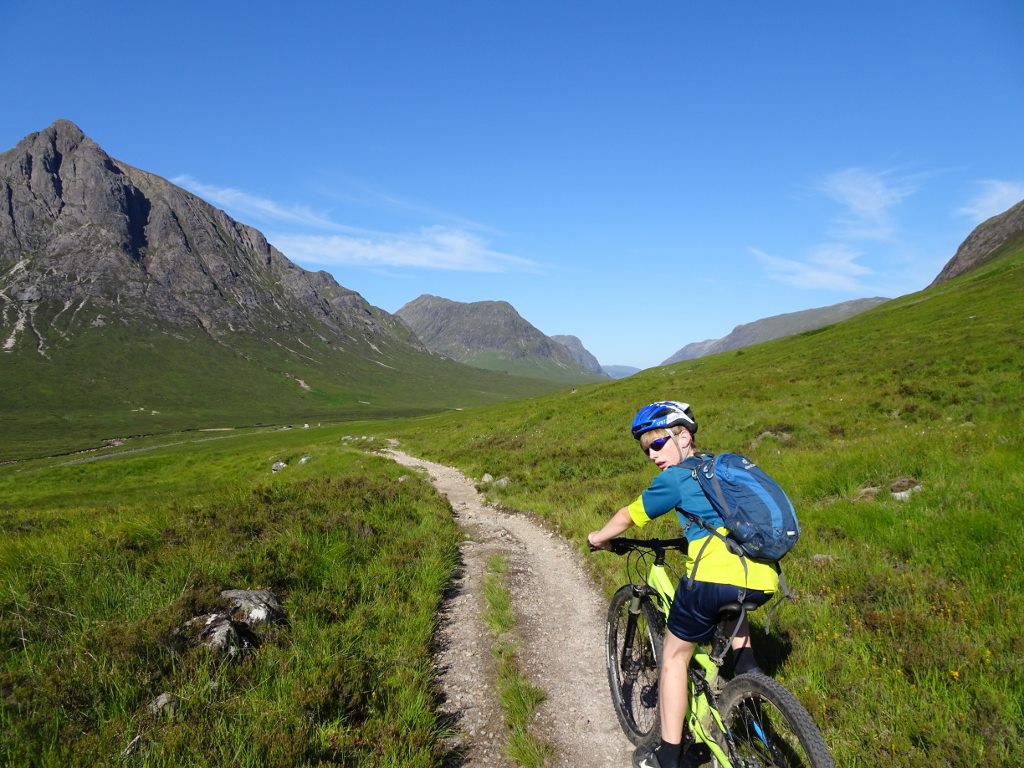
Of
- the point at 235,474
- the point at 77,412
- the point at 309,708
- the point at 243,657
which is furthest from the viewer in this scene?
the point at 77,412

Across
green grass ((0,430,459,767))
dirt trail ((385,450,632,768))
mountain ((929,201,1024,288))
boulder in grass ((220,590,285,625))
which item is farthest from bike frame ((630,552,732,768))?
mountain ((929,201,1024,288))

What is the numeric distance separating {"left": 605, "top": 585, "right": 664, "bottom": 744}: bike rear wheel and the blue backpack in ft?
6.26

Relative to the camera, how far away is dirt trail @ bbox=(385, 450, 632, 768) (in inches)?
203

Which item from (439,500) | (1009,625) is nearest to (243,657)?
(1009,625)

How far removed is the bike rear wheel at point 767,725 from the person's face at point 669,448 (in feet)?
5.97

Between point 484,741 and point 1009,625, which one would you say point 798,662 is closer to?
point 1009,625

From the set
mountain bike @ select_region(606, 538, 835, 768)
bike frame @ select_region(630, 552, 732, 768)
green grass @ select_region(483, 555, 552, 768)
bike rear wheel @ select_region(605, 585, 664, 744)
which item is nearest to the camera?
mountain bike @ select_region(606, 538, 835, 768)

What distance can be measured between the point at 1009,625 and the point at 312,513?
465 inches

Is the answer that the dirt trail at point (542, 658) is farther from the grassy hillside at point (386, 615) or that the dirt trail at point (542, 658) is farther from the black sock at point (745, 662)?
the black sock at point (745, 662)

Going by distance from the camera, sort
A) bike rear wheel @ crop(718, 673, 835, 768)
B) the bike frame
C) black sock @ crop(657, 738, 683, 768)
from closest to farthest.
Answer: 1. bike rear wheel @ crop(718, 673, 835, 768)
2. the bike frame
3. black sock @ crop(657, 738, 683, 768)

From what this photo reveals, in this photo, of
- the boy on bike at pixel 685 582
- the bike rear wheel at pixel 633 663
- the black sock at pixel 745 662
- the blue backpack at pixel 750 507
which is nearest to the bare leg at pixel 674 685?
the boy on bike at pixel 685 582

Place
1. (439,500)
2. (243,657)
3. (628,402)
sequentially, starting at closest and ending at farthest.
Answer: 1. (243,657)
2. (439,500)
3. (628,402)

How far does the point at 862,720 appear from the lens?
445cm

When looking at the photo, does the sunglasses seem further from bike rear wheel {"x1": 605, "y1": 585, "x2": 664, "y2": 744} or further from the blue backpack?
bike rear wheel {"x1": 605, "y1": 585, "x2": 664, "y2": 744}
